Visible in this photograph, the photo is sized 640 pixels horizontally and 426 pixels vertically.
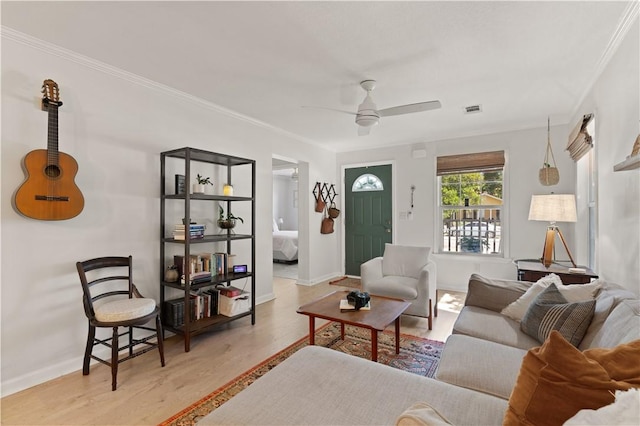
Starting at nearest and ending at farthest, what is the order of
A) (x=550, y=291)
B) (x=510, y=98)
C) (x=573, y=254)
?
1. (x=550, y=291)
2. (x=510, y=98)
3. (x=573, y=254)

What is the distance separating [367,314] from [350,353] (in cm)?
44

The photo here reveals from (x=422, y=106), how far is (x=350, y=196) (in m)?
3.34

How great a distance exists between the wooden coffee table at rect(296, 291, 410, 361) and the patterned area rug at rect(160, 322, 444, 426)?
130 millimetres

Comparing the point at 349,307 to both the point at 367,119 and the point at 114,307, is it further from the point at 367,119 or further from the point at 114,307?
the point at 114,307

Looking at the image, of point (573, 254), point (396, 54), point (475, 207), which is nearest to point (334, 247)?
point (475, 207)

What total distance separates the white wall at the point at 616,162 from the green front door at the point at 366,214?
308cm

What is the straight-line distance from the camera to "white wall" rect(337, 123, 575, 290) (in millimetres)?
4281

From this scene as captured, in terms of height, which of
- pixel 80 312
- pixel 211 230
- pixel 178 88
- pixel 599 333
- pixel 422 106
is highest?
pixel 178 88

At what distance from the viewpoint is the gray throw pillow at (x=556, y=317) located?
1739mm

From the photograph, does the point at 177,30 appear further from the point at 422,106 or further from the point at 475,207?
the point at 475,207

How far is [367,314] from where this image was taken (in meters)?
2.55

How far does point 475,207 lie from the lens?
4.83 metres

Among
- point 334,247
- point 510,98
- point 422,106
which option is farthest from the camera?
point 334,247

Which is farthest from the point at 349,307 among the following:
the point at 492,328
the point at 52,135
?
the point at 52,135
